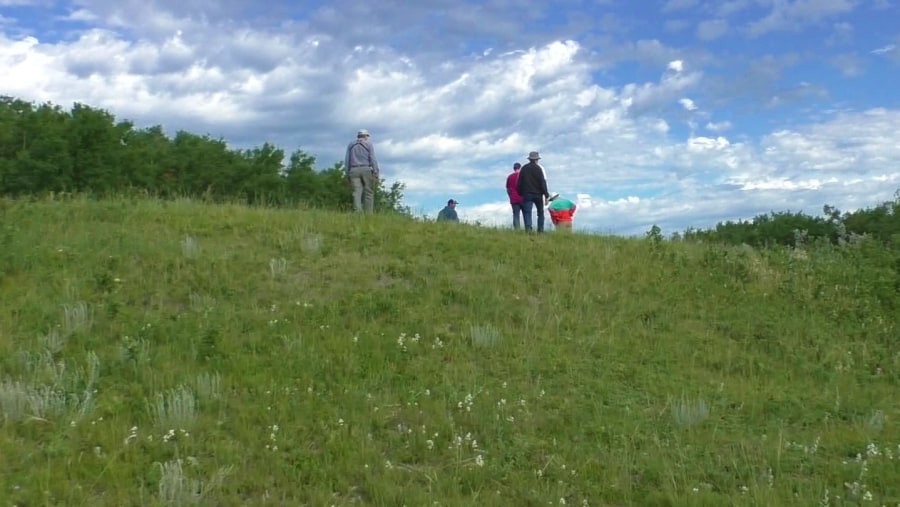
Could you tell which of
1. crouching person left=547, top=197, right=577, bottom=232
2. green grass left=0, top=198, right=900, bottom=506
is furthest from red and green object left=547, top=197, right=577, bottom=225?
green grass left=0, top=198, right=900, bottom=506

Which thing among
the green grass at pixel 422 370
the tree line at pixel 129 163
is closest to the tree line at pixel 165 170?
the tree line at pixel 129 163

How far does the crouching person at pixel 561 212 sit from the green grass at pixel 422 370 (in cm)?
481

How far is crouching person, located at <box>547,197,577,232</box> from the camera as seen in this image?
16938mm

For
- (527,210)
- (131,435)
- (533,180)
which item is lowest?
(131,435)

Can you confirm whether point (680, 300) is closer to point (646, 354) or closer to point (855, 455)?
point (646, 354)

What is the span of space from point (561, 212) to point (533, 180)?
1017mm

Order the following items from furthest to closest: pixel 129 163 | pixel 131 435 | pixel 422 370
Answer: pixel 129 163, pixel 422 370, pixel 131 435

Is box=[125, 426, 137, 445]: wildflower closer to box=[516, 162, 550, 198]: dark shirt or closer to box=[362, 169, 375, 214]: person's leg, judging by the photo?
box=[362, 169, 375, 214]: person's leg

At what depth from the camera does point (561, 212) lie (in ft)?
55.7

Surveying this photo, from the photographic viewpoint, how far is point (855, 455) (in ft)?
20.0

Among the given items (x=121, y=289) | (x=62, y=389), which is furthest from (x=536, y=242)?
(x=62, y=389)

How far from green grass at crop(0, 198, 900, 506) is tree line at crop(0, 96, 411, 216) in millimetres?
5411

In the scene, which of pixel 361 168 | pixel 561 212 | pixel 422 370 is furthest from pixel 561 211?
pixel 422 370

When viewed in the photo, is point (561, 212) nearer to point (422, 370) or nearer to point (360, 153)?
point (360, 153)
